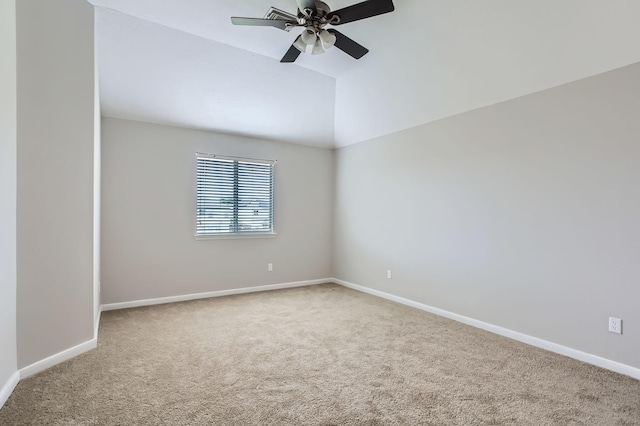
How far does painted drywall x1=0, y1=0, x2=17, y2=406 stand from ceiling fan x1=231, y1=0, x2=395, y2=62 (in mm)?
1440

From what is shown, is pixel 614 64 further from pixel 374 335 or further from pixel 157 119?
pixel 157 119

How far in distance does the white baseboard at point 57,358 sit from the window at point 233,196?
2035mm

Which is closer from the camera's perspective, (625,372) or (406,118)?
(625,372)

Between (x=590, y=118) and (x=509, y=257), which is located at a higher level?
(x=590, y=118)

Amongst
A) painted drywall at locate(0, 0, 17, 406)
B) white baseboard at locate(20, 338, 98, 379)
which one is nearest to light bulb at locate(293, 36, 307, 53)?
painted drywall at locate(0, 0, 17, 406)

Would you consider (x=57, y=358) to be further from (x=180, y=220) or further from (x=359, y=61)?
(x=359, y=61)

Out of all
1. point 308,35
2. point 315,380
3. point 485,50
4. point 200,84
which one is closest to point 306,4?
point 308,35

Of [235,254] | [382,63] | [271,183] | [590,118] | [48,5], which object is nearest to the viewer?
[48,5]

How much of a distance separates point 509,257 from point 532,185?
74 centimetres

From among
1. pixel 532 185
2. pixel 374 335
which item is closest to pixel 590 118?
pixel 532 185

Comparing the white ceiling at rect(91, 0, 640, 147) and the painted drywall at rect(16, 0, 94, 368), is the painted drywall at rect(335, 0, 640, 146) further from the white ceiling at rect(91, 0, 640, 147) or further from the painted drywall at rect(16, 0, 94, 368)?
A: the painted drywall at rect(16, 0, 94, 368)

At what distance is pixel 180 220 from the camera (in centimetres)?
452

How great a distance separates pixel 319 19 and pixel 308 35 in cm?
19

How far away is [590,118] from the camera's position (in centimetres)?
274
